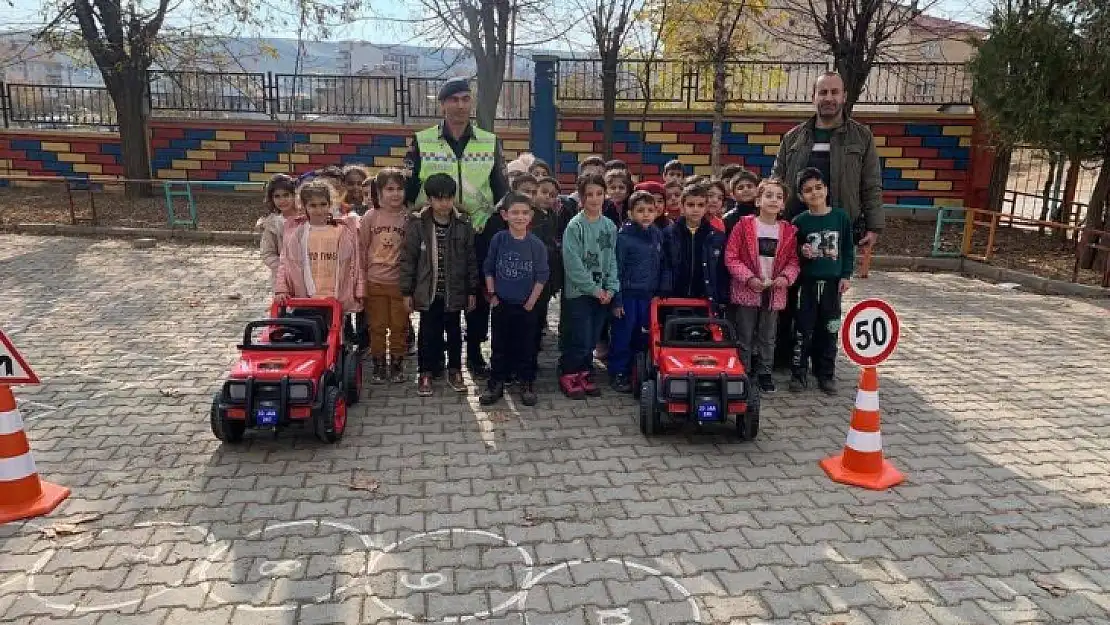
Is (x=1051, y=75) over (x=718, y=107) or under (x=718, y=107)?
over

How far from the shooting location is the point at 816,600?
3.35 meters

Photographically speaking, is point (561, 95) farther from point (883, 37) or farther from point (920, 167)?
point (920, 167)

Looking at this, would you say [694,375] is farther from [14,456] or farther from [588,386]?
[14,456]

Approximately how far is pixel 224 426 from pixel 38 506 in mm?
1016

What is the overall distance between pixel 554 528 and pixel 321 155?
13.4m

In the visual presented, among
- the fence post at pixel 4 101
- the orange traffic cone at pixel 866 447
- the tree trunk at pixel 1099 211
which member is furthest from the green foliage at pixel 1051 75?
the fence post at pixel 4 101

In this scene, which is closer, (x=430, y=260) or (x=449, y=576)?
(x=449, y=576)

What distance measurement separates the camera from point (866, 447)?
4.56m

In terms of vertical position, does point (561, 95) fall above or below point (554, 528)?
above

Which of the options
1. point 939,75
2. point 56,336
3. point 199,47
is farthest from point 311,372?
point 939,75

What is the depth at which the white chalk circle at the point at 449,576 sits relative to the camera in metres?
3.24

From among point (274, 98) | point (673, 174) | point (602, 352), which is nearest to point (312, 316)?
point (602, 352)

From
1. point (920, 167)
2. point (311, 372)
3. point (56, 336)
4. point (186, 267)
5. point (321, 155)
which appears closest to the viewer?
point (311, 372)

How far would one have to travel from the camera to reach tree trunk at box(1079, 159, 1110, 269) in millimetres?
10953
